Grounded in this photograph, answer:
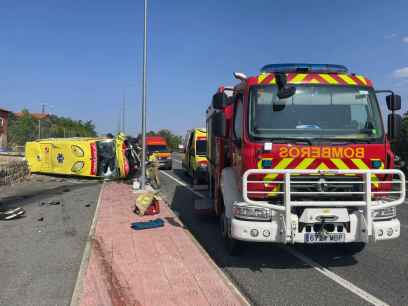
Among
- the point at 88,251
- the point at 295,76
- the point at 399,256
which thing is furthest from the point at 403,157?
the point at 88,251

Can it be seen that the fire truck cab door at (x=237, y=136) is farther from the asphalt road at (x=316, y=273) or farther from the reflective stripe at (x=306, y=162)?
the asphalt road at (x=316, y=273)

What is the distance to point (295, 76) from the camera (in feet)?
18.6

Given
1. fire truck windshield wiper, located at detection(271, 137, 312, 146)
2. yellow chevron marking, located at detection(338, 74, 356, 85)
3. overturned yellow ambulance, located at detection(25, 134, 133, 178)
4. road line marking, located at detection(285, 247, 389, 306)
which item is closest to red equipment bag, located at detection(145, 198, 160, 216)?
road line marking, located at detection(285, 247, 389, 306)

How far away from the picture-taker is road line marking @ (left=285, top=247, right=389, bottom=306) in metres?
4.28

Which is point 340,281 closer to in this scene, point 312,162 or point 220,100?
point 312,162

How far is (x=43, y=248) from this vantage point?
647 cm

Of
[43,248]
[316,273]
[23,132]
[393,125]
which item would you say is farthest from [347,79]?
[23,132]

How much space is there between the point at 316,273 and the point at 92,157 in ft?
49.8

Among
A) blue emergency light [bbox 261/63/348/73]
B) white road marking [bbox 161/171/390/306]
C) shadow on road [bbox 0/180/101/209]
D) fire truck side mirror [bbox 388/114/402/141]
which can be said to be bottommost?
white road marking [bbox 161/171/390/306]

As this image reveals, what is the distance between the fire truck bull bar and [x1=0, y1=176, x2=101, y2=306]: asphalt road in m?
2.58

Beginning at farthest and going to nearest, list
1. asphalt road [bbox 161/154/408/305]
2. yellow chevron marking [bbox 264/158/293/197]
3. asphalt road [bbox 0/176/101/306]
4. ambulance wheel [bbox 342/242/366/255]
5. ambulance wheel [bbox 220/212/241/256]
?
ambulance wheel [bbox 342/242/366/255]
ambulance wheel [bbox 220/212/241/256]
yellow chevron marking [bbox 264/158/293/197]
asphalt road [bbox 0/176/101/306]
asphalt road [bbox 161/154/408/305]

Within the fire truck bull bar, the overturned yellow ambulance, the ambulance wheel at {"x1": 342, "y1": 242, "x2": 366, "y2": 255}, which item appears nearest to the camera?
the fire truck bull bar

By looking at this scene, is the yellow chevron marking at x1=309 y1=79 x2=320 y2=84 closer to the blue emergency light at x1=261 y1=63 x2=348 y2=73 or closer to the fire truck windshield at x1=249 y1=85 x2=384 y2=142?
the fire truck windshield at x1=249 y1=85 x2=384 y2=142

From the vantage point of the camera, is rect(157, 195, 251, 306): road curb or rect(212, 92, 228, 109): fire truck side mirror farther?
rect(212, 92, 228, 109): fire truck side mirror
